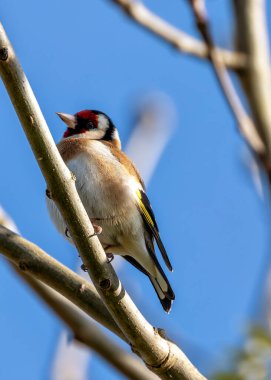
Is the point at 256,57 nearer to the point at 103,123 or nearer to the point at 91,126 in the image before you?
the point at 91,126

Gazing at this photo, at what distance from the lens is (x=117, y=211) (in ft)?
15.0

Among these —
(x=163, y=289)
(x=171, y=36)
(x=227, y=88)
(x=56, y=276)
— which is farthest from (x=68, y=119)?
(x=227, y=88)

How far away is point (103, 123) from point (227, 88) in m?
4.58

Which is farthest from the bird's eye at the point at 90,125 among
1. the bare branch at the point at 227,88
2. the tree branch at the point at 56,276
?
the bare branch at the point at 227,88

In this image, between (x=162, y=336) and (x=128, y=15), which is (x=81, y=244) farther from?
(x=128, y=15)

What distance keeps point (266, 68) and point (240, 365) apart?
119 centimetres

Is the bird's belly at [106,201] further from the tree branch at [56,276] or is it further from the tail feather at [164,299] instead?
the tree branch at [56,276]

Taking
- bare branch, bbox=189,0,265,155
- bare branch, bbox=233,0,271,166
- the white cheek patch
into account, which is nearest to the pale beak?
the white cheek patch

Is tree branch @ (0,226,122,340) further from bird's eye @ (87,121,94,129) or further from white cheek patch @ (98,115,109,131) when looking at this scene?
white cheek patch @ (98,115,109,131)

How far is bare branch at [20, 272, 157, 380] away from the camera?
9.91ft

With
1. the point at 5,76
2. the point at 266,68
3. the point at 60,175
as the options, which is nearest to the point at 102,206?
the point at 60,175

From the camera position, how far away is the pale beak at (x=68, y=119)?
579cm

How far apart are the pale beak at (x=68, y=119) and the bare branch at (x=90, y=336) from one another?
262cm

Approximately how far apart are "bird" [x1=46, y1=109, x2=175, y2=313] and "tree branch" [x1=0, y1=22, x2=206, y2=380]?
54.9 inches
